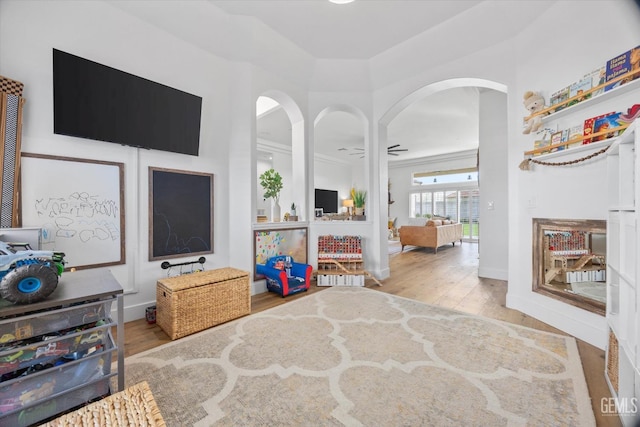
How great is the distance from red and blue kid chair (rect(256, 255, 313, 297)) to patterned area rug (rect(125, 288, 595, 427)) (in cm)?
70

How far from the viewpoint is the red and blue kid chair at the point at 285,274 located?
3.01 metres

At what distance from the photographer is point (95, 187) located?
2182 mm

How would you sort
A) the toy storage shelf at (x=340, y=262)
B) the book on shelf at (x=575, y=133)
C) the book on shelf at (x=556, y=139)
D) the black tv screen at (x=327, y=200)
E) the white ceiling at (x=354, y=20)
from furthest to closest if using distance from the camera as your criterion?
the black tv screen at (x=327, y=200)
the toy storage shelf at (x=340, y=262)
the white ceiling at (x=354, y=20)
the book on shelf at (x=556, y=139)
the book on shelf at (x=575, y=133)

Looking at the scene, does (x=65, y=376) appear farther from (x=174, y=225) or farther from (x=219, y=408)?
(x=174, y=225)

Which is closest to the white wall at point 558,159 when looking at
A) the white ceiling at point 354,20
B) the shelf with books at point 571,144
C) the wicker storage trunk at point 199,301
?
the shelf with books at point 571,144

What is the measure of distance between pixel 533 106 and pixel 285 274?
2.99 metres

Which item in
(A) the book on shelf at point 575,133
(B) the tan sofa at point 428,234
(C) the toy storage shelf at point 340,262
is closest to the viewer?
(A) the book on shelf at point 575,133

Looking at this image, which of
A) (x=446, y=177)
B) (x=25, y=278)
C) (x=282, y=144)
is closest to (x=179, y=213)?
(x=25, y=278)

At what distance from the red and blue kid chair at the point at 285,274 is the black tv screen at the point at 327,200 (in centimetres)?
511

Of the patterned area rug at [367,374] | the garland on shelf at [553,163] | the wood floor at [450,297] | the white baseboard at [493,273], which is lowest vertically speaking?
the wood floor at [450,297]

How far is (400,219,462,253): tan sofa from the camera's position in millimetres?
6299

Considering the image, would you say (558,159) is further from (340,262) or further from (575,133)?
(340,262)

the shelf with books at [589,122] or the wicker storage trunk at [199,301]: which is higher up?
the shelf with books at [589,122]

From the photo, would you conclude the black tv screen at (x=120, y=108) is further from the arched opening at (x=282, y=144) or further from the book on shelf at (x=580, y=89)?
the book on shelf at (x=580, y=89)
